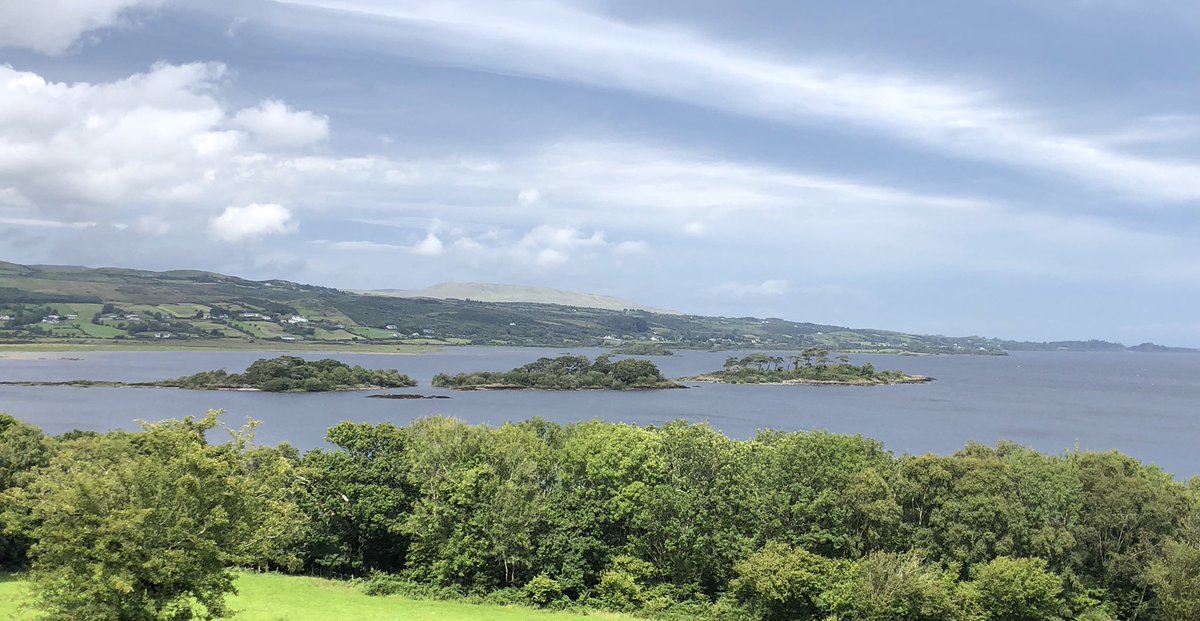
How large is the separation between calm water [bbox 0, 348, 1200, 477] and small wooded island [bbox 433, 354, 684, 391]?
18.5 ft

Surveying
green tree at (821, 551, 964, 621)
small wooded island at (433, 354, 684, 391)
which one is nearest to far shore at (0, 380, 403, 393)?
small wooded island at (433, 354, 684, 391)

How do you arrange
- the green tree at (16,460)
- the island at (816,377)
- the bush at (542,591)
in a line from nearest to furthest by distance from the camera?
the bush at (542,591) → the green tree at (16,460) → the island at (816,377)

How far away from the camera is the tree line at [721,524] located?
27844 mm

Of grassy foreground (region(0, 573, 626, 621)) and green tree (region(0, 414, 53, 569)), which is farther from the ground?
green tree (region(0, 414, 53, 569))

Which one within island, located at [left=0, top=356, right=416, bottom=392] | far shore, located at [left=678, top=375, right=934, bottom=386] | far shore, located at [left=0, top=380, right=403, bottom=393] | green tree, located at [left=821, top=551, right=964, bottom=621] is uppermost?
green tree, located at [left=821, top=551, right=964, bottom=621]

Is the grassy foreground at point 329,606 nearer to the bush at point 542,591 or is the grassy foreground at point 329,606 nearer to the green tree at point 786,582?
the bush at point 542,591

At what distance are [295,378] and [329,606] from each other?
105 m

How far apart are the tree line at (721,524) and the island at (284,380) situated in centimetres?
8813

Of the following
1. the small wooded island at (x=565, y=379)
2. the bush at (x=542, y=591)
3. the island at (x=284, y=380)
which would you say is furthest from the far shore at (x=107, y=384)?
the bush at (x=542, y=591)

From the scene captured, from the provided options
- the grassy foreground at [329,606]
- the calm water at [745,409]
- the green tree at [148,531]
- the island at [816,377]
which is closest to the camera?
the green tree at [148,531]

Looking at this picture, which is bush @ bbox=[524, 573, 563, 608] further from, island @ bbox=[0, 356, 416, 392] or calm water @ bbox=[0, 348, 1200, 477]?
island @ bbox=[0, 356, 416, 392]

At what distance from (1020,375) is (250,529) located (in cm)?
20842

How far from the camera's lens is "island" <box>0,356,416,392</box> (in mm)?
119062

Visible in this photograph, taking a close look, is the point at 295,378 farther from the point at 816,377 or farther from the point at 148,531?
the point at 148,531
